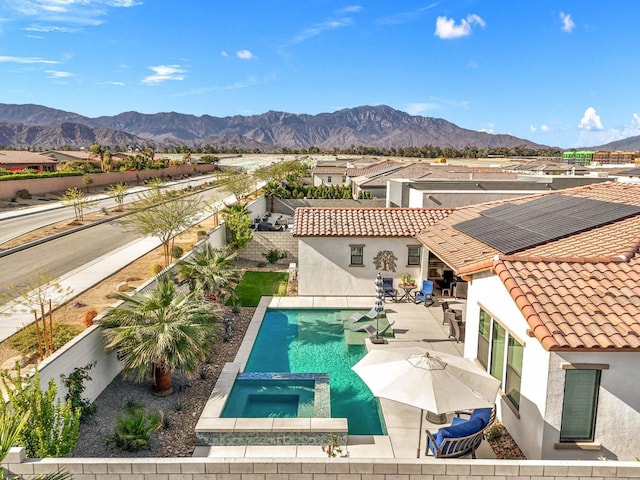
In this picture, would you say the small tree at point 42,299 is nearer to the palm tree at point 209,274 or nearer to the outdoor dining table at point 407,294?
the palm tree at point 209,274

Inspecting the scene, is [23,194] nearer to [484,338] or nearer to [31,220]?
[31,220]

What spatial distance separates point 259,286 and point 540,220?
14.2m

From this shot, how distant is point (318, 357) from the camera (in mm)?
16000

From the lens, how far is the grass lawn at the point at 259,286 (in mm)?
22102

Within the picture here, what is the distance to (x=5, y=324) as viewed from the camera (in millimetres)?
14617

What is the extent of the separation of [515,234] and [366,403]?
7.10 metres

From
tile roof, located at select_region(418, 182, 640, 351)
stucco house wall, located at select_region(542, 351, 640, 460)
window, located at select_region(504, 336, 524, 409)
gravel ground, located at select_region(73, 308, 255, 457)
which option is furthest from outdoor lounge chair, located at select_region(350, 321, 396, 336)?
stucco house wall, located at select_region(542, 351, 640, 460)

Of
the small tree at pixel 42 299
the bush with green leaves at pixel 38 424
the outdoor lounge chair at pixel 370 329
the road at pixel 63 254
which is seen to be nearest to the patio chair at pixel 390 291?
the outdoor lounge chair at pixel 370 329

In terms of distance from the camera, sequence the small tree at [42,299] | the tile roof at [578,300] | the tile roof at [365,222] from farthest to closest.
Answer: the tile roof at [365,222]
the small tree at [42,299]
the tile roof at [578,300]

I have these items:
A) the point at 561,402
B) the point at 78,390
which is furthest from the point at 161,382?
the point at 561,402

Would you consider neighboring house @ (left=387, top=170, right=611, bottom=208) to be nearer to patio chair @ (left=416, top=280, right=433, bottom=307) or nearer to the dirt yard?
patio chair @ (left=416, top=280, right=433, bottom=307)

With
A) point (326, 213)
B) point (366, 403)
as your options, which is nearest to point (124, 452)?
point (366, 403)

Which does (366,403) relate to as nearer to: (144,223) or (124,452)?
(124,452)

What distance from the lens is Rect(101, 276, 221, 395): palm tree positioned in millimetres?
11930
